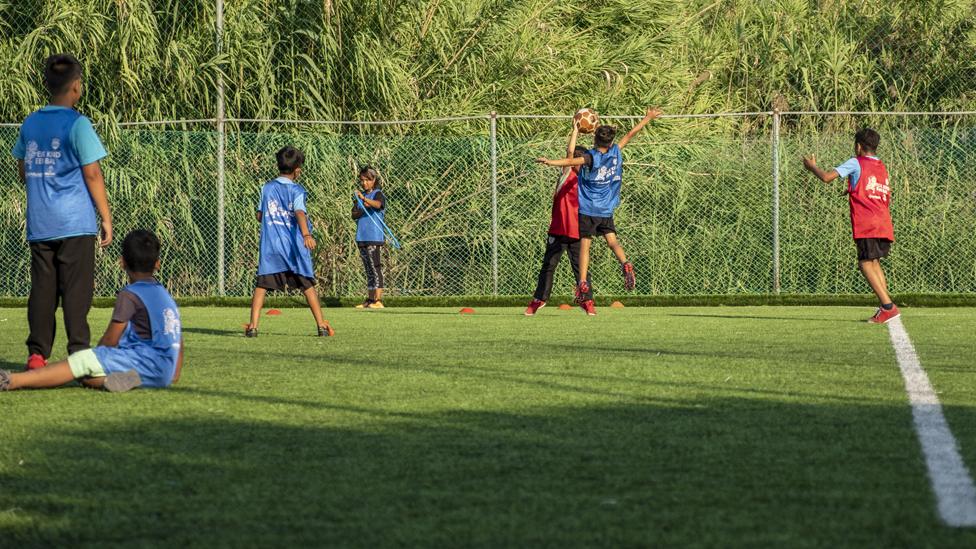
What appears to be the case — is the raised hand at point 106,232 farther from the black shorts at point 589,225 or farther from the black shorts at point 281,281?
the black shorts at point 589,225

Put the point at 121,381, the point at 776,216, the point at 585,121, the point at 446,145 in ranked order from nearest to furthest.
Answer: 1. the point at 121,381
2. the point at 585,121
3. the point at 776,216
4. the point at 446,145

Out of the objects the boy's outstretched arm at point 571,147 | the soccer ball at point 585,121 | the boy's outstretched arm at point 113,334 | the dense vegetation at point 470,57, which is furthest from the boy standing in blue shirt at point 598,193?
the boy's outstretched arm at point 113,334

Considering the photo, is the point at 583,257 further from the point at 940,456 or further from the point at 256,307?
the point at 940,456

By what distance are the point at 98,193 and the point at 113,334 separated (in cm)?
134

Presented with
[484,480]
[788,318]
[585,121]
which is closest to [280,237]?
[585,121]

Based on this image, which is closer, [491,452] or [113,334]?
[491,452]

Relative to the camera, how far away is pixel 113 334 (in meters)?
7.38

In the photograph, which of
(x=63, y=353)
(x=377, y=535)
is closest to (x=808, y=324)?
(x=63, y=353)

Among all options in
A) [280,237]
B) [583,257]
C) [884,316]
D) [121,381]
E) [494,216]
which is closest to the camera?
[121,381]

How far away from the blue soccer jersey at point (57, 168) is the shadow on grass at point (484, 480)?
244 centimetres

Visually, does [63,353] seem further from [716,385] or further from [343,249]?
[343,249]

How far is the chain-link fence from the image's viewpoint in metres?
18.9

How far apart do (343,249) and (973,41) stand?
13702 mm

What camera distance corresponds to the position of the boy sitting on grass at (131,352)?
7301 millimetres
